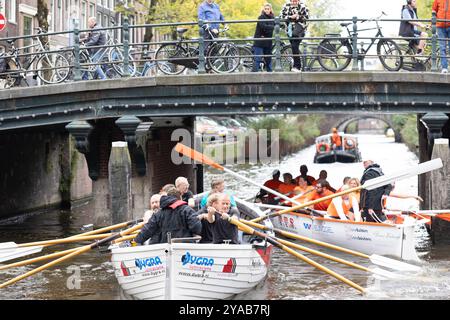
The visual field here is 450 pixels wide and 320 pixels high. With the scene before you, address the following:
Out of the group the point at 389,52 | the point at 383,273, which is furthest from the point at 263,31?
the point at 383,273

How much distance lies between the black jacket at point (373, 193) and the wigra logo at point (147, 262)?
6805 mm

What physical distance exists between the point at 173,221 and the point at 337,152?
4487 cm

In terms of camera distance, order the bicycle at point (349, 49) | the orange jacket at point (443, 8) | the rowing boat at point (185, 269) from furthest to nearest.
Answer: the orange jacket at point (443, 8)
the bicycle at point (349, 49)
the rowing boat at point (185, 269)

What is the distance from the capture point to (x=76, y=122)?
2144 cm

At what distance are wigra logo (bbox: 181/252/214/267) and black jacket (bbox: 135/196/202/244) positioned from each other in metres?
0.44

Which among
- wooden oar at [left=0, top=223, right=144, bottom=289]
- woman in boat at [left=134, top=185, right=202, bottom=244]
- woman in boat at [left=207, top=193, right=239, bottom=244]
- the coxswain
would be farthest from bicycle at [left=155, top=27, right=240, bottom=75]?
the coxswain

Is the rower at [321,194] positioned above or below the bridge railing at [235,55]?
below

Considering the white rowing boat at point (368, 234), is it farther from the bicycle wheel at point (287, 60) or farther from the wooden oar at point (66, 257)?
the wooden oar at point (66, 257)

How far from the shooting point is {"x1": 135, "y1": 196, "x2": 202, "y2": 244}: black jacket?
48.2 feet

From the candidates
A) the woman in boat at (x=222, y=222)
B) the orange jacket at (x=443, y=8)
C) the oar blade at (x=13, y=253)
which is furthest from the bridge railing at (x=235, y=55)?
the woman in boat at (x=222, y=222)

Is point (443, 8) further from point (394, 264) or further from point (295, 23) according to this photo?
point (394, 264)

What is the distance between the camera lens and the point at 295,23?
21484 mm

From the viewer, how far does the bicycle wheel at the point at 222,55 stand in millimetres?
21219
